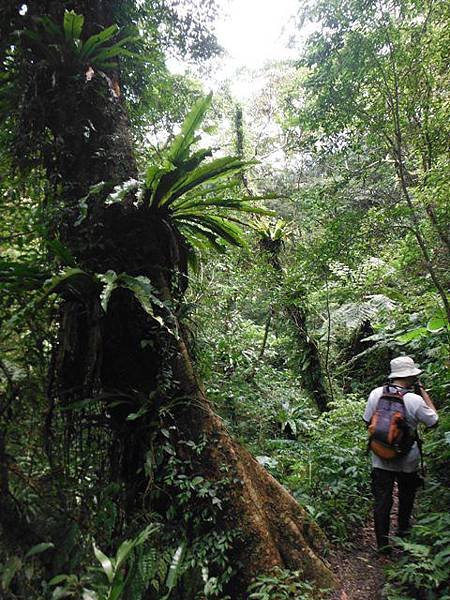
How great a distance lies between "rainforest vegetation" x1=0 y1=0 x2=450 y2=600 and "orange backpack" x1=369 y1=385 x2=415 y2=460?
0.34 m

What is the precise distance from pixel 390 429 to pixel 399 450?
18cm

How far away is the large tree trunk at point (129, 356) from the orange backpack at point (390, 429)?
2.71ft

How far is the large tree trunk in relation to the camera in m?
2.80

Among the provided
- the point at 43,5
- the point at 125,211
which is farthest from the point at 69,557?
the point at 43,5

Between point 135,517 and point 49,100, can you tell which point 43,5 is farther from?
point 135,517

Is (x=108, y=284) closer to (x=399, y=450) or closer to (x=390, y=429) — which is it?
(x=390, y=429)

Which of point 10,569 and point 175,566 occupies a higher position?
point 10,569

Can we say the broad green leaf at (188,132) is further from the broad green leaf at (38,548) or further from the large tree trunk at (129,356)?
the broad green leaf at (38,548)

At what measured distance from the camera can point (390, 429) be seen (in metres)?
3.22

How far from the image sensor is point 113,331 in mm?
3117

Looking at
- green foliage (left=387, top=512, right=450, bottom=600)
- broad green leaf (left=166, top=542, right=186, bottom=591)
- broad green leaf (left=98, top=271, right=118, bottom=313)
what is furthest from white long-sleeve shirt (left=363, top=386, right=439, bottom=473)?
broad green leaf (left=98, top=271, right=118, bottom=313)

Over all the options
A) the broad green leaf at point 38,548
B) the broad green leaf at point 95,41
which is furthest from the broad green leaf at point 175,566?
the broad green leaf at point 95,41

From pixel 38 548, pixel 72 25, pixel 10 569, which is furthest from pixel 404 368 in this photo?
pixel 72 25

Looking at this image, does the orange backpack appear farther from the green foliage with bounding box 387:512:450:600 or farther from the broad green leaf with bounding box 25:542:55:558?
the broad green leaf with bounding box 25:542:55:558
